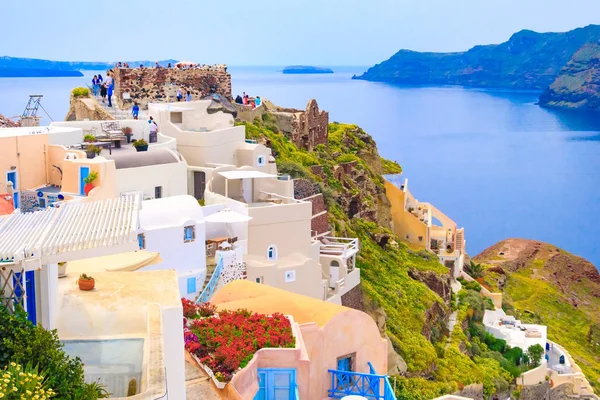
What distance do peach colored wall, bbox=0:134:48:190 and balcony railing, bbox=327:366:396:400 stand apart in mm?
9856

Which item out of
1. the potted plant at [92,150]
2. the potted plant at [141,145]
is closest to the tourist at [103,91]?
the potted plant at [141,145]

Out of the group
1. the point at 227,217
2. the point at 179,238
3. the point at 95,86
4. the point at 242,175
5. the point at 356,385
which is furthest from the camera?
the point at 95,86

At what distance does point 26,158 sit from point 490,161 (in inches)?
3641

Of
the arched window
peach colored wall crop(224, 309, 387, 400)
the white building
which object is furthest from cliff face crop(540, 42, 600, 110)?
peach colored wall crop(224, 309, 387, 400)

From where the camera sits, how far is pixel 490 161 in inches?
4222

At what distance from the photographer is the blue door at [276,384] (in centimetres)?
1079

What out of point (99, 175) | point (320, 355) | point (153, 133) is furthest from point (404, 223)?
point (320, 355)

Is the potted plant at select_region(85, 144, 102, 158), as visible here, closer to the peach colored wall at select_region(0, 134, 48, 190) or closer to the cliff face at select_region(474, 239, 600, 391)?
the peach colored wall at select_region(0, 134, 48, 190)

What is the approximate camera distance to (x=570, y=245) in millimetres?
76562

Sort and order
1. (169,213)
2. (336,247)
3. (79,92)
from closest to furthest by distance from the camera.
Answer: (169,213) → (336,247) → (79,92)

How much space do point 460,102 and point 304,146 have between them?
164038 millimetres

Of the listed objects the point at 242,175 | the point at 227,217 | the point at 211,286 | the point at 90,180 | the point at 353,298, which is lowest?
the point at 353,298

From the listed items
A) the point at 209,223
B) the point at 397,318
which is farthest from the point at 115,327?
the point at 397,318

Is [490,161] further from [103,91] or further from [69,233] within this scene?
[69,233]
